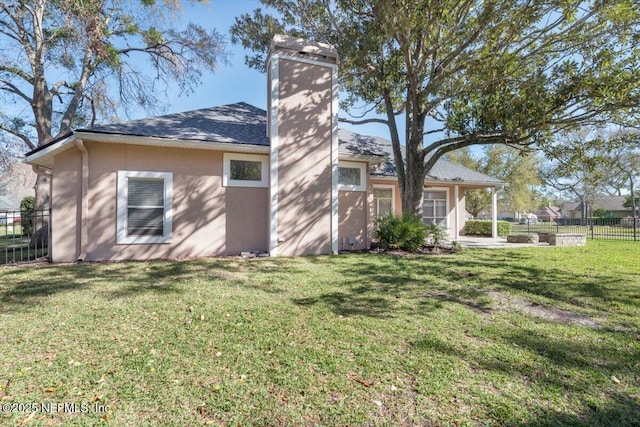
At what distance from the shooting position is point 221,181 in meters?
9.07

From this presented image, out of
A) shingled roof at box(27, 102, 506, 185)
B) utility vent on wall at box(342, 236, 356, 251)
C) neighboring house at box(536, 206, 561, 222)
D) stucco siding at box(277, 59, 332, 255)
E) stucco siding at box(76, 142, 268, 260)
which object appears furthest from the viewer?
neighboring house at box(536, 206, 561, 222)

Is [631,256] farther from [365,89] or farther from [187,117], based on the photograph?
[187,117]

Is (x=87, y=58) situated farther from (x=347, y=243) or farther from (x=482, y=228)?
(x=482, y=228)

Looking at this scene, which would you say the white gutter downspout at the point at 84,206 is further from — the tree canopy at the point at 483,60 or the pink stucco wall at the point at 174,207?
the tree canopy at the point at 483,60

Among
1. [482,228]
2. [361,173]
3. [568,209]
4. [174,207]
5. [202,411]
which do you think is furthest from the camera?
[568,209]

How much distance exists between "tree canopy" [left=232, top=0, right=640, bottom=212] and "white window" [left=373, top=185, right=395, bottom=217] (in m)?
3.14

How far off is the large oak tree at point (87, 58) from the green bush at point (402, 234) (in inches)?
465

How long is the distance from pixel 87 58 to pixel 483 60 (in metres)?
15.3

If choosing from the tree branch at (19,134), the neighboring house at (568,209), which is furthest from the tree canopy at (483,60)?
the neighboring house at (568,209)

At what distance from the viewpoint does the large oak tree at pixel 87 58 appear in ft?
35.7

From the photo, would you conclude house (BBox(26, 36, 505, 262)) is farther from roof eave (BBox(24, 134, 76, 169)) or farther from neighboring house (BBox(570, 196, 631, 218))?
neighboring house (BBox(570, 196, 631, 218))

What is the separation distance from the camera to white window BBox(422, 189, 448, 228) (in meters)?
17.1

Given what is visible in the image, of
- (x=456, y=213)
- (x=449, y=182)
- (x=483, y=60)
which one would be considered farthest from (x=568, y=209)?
(x=483, y=60)

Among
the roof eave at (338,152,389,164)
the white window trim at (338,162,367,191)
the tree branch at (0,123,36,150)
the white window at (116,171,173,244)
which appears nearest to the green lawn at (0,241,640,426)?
the white window at (116,171,173,244)
